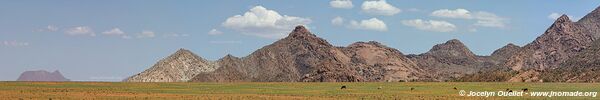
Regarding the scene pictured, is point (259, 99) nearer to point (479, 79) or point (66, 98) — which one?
point (66, 98)

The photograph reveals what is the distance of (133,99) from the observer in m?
65.8

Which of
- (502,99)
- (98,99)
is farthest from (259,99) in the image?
(502,99)

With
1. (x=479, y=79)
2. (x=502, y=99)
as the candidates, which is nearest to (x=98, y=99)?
(x=502, y=99)

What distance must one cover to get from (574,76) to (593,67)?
859 inches

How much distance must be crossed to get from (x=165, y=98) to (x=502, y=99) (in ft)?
100

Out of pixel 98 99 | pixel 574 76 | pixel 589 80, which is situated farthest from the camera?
pixel 574 76

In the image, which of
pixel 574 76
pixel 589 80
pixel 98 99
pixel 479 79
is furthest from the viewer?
pixel 479 79

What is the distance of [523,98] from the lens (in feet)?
222

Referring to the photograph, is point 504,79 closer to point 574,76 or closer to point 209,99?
point 574,76

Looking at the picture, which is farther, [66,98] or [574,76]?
[574,76]

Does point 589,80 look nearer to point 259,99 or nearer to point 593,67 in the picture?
point 593,67

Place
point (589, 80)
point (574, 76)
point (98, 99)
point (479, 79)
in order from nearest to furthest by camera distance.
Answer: point (98, 99) < point (589, 80) < point (574, 76) < point (479, 79)

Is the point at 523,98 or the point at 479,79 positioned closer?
the point at 523,98

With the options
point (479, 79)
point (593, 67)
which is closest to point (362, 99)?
point (479, 79)
